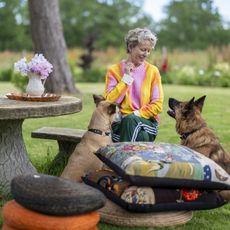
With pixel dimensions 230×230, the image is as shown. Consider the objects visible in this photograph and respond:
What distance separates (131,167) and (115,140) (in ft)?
4.52

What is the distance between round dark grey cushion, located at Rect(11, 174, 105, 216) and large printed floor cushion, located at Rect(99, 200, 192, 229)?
2.08ft

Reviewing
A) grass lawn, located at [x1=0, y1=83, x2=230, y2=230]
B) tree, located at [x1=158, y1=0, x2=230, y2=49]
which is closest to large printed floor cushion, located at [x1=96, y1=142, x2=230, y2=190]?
grass lawn, located at [x1=0, y1=83, x2=230, y2=230]

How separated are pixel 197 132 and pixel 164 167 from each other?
1.00 metres

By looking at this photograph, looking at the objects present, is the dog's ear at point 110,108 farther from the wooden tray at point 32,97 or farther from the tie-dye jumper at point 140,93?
the wooden tray at point 32,97

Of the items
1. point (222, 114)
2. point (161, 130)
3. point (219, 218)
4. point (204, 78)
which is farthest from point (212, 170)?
point (204, 78)

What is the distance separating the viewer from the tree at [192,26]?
56094 millimetres

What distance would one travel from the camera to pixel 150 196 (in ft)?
14.3

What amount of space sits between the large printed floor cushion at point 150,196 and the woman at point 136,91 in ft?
3.09

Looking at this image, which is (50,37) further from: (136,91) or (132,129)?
(132,129)

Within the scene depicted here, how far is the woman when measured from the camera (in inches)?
220

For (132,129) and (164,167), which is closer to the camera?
(164,167)

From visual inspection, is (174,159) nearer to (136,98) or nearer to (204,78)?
(136,98)

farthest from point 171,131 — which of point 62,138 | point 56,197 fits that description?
point 56,197

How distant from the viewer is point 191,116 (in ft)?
17.5
